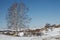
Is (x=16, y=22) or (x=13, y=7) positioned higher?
(x=13, y=7)

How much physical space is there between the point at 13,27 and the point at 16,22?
1.06 metres

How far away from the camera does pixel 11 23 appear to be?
88.1 feet

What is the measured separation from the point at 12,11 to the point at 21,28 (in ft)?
11.5

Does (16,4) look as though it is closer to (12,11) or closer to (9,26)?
(12,11)

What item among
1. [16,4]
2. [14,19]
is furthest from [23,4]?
[14,19]

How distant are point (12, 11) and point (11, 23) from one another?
2159mm

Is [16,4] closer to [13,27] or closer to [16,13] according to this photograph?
[16,13]

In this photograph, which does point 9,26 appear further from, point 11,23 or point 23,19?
point 23,19

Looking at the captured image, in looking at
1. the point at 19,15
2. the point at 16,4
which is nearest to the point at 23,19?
the point at 19,15

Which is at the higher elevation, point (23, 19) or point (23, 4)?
point (23, 4)

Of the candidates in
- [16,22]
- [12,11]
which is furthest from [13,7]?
[16,22]

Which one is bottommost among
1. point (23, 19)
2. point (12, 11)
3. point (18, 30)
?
point (18, 30)

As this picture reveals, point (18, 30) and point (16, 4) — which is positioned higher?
point (16, 4)

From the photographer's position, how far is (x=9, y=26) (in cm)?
2683
